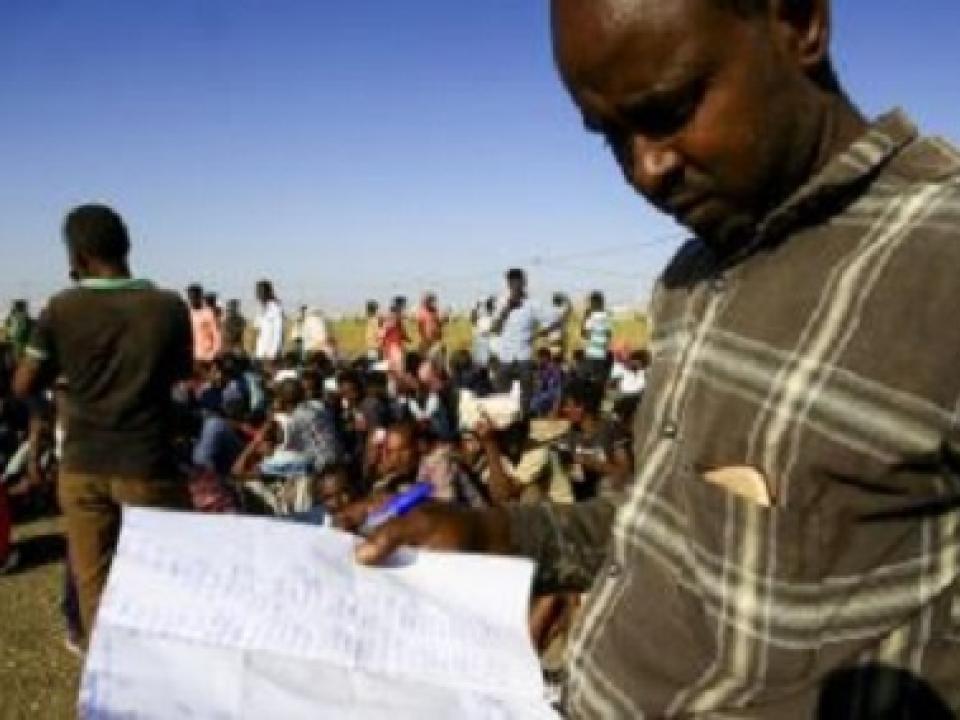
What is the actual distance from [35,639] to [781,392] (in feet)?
19.9

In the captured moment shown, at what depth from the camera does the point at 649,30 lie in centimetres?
116

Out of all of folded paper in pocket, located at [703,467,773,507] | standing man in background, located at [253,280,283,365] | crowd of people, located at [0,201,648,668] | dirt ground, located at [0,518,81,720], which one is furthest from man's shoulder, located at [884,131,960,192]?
standing man in background, located at [253,280,283,365]

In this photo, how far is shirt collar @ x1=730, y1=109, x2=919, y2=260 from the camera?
3.85ft

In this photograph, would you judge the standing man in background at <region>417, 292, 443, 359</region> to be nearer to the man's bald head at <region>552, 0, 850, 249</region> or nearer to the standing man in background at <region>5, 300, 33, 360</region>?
the standing man in background at <region>5, 300, 33, 360</region>

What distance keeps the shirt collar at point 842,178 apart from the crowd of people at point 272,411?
1.38 feet

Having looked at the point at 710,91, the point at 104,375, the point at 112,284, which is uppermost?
the point at 710,91

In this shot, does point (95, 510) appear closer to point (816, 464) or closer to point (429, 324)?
point (816, 464)

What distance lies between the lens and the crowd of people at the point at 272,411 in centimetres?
464

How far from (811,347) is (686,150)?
216 millimetres

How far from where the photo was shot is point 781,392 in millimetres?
1139

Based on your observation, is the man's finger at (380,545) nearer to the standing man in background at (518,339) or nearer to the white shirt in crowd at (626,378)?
the white shirt in crowd at (626,378)

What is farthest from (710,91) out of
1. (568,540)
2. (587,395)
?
(587,395)

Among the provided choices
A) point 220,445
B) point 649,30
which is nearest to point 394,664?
point 649,30

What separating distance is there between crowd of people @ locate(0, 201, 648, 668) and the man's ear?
0.54 meters
